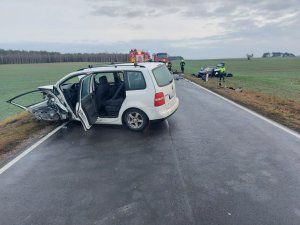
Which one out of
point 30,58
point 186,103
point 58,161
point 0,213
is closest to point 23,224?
point 0,213

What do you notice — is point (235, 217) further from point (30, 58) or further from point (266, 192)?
point (30, 58)

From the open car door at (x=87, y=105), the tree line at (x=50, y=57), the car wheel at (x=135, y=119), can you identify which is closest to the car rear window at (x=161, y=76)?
the car wheel at (x=135, y=119)

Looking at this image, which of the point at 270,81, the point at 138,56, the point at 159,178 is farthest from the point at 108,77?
the point at 270,81

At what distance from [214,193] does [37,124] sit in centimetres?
692

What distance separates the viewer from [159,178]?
497cm

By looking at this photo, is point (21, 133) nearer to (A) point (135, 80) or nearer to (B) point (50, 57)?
(A) point (135, 80)

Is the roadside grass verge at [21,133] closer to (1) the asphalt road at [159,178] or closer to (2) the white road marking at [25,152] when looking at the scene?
(2) the white road marking at [25,152]

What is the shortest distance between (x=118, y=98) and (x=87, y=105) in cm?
108

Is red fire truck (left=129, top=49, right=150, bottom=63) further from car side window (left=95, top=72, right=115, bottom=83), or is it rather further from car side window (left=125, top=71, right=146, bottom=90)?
car side window (left=125, top=71, right=146, bottom=90)

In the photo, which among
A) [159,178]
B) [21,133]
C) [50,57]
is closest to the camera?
[159,178]

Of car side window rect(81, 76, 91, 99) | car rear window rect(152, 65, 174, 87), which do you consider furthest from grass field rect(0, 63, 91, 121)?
car rear window rect(152, 65, 174, 87)

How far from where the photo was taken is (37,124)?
916cm

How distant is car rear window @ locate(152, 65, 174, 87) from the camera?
25.1ft

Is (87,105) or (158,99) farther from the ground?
(158,99)
